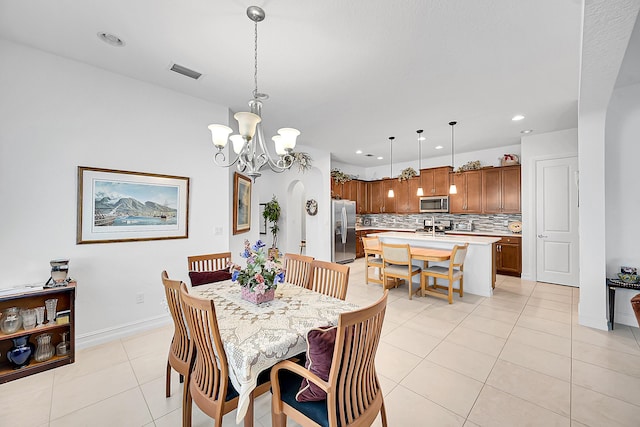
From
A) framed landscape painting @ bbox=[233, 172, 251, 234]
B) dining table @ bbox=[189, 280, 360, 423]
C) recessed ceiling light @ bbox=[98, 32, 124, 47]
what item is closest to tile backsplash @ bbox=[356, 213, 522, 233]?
framed landscape painting @ bbox=[233, 172, 251, 234]

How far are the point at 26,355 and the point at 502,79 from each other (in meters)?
5.09

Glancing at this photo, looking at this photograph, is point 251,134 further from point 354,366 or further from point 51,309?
point 51,309

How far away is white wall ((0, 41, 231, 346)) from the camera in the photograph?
2340 mm

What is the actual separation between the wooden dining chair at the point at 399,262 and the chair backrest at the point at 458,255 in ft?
1.80

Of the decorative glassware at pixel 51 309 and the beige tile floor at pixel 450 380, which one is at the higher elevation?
the decorative glassware at pixel 51 309

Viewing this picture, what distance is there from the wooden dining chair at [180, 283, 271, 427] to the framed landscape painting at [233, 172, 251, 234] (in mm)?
2418

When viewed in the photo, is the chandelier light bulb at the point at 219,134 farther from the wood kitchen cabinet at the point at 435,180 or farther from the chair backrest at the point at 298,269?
the wood kitchen cabinet at the point at 435,180

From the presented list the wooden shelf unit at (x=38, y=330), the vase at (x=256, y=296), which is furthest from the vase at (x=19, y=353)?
the vase at (x=256, y=296)

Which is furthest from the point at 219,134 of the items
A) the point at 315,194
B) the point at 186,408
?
the point at 315,194

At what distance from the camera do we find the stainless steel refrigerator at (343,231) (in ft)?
21.6

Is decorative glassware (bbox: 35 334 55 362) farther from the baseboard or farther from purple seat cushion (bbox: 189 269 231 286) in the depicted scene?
purple seat cushion (bbox: 189 269 231 286)

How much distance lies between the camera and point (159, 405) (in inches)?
74.4

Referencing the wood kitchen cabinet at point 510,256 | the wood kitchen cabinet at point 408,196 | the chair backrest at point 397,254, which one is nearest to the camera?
the chair backrest at point 397,254

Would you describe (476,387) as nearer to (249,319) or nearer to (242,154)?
(249,319)
